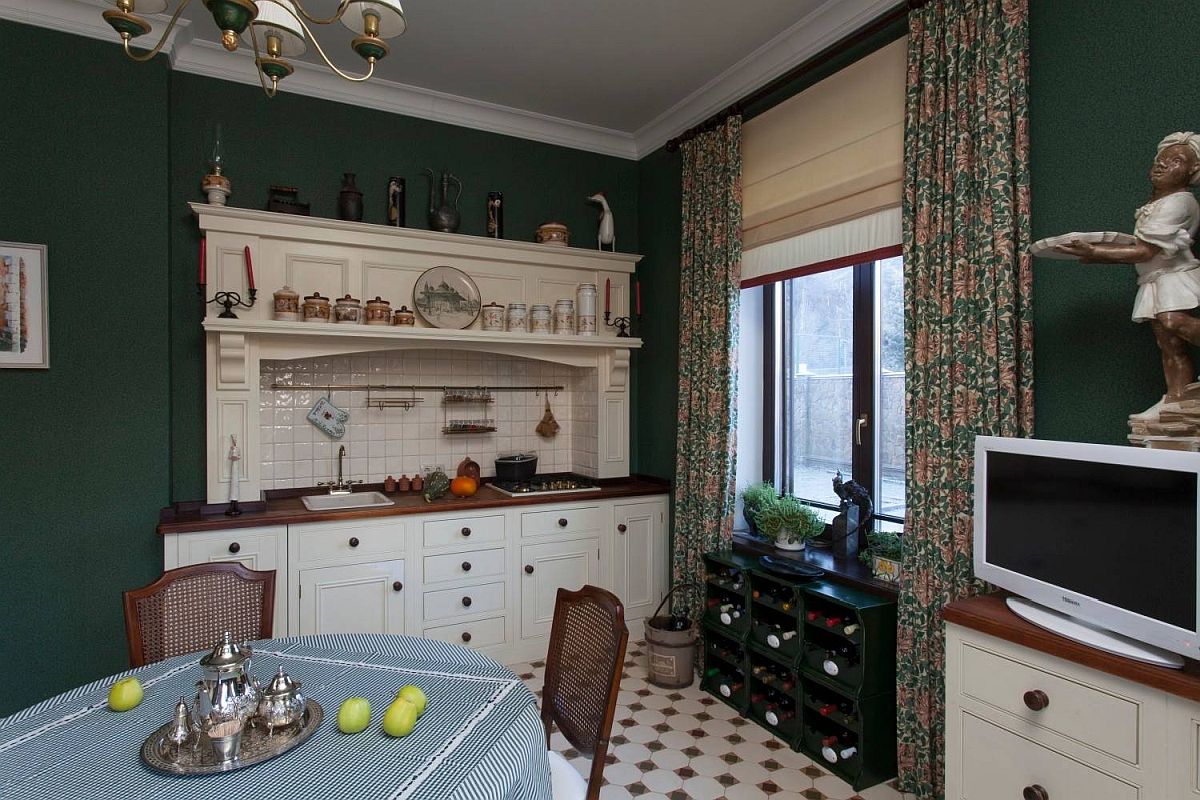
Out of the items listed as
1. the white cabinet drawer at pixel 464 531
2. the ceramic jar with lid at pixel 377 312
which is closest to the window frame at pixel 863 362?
the white cabinet drawer at pixel 464 531

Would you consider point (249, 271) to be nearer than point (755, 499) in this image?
Yes

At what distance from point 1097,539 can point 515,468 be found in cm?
285

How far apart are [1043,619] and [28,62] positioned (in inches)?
166

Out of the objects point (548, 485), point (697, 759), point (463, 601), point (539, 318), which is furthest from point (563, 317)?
point (697, 759)

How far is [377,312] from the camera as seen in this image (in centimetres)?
344

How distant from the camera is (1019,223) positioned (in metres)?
2.15

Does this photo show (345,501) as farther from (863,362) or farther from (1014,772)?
(1014,772)

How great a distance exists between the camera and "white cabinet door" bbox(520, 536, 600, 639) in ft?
11.9

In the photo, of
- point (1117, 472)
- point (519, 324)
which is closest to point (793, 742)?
point (1117, 472)

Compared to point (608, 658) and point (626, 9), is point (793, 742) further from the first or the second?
point (626, 9)

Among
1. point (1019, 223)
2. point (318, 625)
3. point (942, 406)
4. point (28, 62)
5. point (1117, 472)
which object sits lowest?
point (318, 625)

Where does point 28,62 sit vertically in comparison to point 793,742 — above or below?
above

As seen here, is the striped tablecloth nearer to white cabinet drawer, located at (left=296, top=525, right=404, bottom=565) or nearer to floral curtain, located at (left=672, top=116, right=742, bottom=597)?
white cabinet drawer, located at (left=296, top=525, right=404, bottom=565)

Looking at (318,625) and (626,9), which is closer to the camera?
(626,9)
